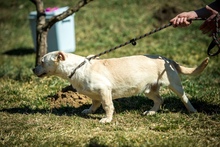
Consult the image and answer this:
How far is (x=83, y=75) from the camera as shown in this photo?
478cm

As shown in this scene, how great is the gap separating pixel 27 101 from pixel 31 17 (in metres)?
4.23

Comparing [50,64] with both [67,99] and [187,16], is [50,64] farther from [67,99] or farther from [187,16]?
[187,16]

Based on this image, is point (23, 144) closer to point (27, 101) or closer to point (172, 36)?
point (27, 101)

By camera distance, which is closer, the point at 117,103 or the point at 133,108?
the point at 133,108

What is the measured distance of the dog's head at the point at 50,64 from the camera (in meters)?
4.83

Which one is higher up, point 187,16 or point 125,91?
point 187,16

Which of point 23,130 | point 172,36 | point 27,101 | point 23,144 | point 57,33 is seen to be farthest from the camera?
point 172,36

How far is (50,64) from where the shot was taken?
4.93 metres

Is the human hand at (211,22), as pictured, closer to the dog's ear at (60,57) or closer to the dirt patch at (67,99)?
the dog's ear at (60,57)

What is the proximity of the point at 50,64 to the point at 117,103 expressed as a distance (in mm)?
1439

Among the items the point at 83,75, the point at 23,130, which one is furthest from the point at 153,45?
the point at 23,130

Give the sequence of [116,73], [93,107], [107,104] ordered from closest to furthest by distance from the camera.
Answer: [107,104] < [116,73] < [93,107]

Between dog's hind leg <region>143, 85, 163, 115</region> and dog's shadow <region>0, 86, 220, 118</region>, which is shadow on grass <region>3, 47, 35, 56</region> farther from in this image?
dog's hind leg <region>143, 85, 163, 115</region>

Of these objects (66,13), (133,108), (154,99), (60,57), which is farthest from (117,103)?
(66,13)
